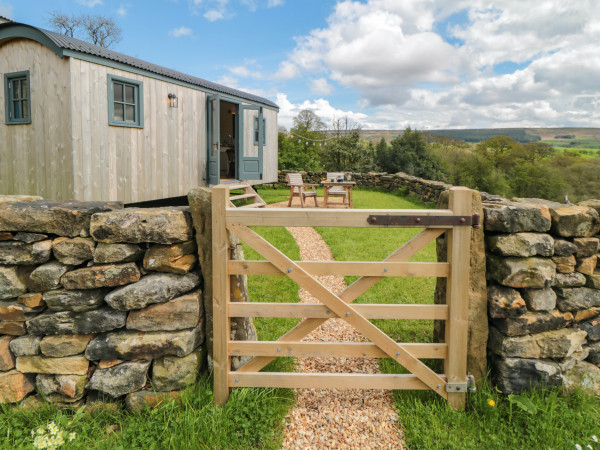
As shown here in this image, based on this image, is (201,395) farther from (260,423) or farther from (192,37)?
(192,37)

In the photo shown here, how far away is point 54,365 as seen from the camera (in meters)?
2.68

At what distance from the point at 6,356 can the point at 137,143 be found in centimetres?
604

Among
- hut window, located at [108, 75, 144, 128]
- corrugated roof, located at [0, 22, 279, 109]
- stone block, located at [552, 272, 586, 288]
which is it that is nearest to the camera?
stone block, located at [552, 272, 586, 288]

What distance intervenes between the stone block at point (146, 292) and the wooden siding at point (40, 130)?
5.09m

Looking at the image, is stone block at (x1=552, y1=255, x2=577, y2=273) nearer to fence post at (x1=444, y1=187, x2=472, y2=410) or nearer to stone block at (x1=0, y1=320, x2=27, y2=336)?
fence post at (x1=444, y1=187, x2=472, y2=410)

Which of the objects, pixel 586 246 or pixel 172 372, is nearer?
pixel 172 372

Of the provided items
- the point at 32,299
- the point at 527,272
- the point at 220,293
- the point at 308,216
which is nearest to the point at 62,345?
the point at 32,299

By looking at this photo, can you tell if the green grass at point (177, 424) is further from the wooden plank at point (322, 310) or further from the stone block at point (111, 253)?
the stone block at point (111, 253)

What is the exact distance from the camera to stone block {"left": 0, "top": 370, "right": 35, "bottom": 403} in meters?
2.70

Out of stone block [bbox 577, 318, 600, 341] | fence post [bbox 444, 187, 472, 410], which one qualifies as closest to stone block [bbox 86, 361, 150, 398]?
fence post [bbox 444, 187, 472, 410]

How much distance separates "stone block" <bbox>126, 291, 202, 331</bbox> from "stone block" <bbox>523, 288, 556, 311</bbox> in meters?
2.40

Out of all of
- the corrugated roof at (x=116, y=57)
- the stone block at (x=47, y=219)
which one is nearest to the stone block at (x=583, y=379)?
the stone block at (x=47, y=219)

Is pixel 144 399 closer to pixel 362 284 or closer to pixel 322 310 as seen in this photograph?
pixel 322 310

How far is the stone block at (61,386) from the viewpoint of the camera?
8.75 feet
